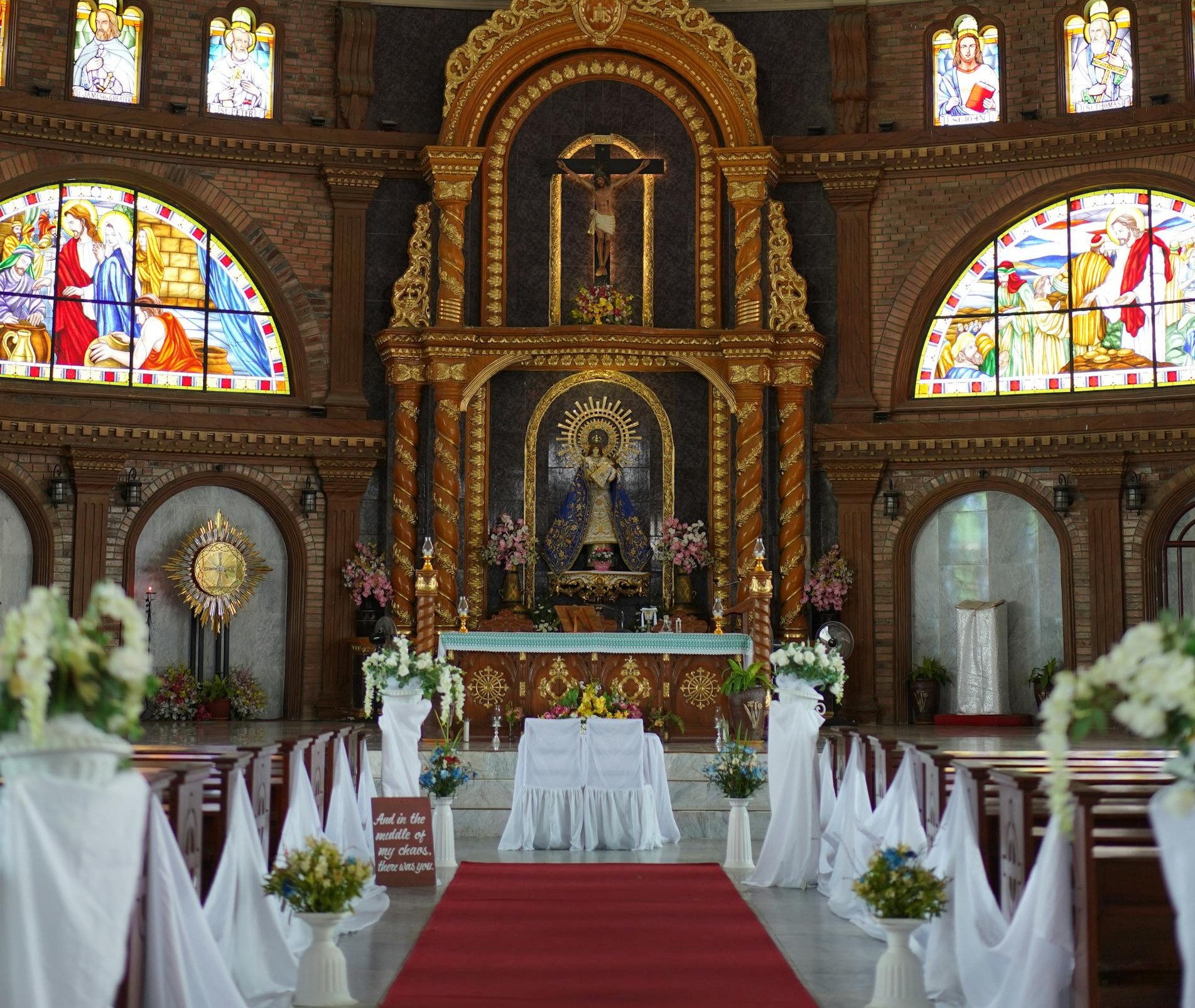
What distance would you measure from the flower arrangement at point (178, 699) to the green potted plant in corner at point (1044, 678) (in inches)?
403

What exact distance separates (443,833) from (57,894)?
311 inches

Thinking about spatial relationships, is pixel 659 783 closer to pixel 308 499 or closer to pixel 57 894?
pixel 308 499

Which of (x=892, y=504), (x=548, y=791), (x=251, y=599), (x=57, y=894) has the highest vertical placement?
(x=892, y=504)

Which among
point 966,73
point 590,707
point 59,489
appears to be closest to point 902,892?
point 590,707

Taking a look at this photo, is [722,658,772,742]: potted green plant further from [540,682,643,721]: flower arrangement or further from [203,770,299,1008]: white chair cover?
[203,770,299,1008]: white chair cover

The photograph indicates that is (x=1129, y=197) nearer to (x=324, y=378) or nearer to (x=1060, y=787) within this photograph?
(x=324, y=378)

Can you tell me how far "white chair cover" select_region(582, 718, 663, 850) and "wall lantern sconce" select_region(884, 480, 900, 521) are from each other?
296 inches

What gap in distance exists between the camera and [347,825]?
11086 millimetres

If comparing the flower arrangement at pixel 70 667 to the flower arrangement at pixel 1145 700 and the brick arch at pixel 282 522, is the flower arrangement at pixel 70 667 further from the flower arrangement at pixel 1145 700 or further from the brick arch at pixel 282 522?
the brick arch at pixel 282 522

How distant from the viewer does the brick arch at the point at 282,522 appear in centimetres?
1989

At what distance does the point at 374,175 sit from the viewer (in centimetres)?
2091

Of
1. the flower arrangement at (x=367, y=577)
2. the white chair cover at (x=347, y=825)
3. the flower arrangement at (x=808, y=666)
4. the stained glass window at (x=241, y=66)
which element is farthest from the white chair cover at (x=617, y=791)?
the stained glass window at (x=241, y=66)

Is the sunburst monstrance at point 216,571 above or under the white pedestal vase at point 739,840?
above

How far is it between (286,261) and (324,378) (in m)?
1.60
